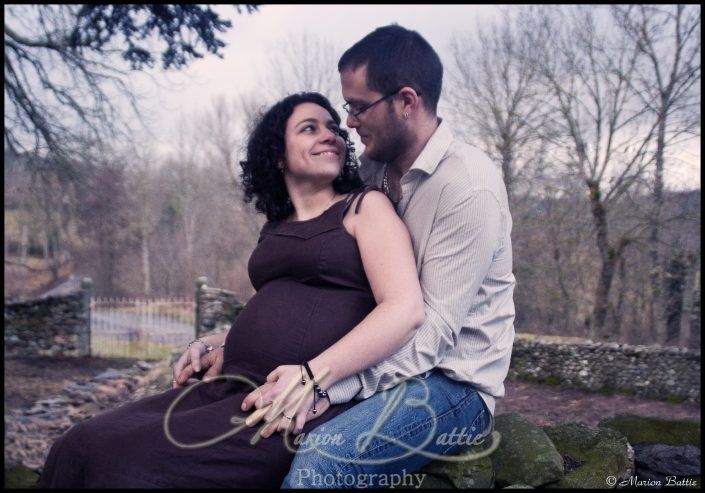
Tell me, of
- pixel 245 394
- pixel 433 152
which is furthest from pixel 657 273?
pixel 245 394

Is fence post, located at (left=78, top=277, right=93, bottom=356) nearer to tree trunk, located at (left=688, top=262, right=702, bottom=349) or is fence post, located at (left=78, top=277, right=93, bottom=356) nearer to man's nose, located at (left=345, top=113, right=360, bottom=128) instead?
tree trunk, located at (left=688, top=262, right=702, bottom=349)

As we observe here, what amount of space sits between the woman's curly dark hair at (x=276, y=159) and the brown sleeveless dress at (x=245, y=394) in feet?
0.33

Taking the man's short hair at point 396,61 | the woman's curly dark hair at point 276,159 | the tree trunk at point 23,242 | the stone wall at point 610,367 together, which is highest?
the man's short hair at point 396,61

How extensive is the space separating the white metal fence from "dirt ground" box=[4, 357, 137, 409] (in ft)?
1.80

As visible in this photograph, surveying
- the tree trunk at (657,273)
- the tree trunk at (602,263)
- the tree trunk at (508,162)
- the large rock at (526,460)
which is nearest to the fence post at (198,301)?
the tree trunk at (508,162)

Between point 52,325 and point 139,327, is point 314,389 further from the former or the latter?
point 139,327

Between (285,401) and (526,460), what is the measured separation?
0.92 m

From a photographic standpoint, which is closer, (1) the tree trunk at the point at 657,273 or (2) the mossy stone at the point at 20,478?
(2) the mossy stone at the point at 20,478

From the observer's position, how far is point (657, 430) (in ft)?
9.57

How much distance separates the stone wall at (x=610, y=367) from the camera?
12.3 m

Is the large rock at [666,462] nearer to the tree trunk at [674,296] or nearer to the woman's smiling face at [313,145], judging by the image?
the woman's smiling face at [313,145]

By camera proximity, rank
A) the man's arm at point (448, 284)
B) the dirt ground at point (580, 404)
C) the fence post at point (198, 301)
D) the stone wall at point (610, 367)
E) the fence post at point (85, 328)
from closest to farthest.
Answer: the man's arm at point (448, 284) < the dirt ground at point (580, 404) < the stone wall at point (610, 367) < the fence post at point (198, 301) < the fence post at point (85, 328)

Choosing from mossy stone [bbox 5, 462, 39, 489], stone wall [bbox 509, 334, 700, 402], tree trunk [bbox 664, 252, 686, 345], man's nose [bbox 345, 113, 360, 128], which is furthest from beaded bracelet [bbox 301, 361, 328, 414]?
tree trunk [bbox 664, 252, 686, 345]

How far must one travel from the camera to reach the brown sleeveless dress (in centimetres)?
158
